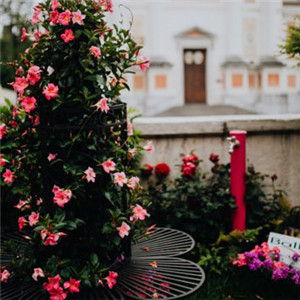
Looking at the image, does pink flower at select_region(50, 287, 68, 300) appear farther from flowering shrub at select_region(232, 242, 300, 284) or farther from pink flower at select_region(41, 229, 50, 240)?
flowering shrub at select_region(232, 242, 300, 284)

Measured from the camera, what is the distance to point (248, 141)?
387 centimetres

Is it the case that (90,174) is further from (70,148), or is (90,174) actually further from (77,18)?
(77,18)

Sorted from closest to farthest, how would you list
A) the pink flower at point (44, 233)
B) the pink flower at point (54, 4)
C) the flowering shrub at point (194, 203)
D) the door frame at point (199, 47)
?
the pink flower at point (44, 233) < the pink flower at point (54, 4) < the flowering shrub at point (194, 203) < the door frame at point (199, 47)

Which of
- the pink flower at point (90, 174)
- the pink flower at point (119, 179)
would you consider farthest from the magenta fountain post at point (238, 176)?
the pink flower at point (90, 174)

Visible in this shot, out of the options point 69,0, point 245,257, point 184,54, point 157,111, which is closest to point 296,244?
point 245,257

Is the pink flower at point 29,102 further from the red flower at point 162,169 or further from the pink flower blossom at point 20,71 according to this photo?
the red flower at point 162,169

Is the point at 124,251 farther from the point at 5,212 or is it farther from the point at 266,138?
the point at 266,138

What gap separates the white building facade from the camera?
21.6m

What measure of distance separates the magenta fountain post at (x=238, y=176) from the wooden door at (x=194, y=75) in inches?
766

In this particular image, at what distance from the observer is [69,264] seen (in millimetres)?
2039

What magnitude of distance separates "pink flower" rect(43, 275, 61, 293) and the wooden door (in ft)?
69.4

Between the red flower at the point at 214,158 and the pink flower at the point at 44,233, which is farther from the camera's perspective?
the red flower at the point at 214,158

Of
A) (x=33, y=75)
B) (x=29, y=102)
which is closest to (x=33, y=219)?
(x=29, y=102)

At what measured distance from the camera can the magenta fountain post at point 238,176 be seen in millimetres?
3316
